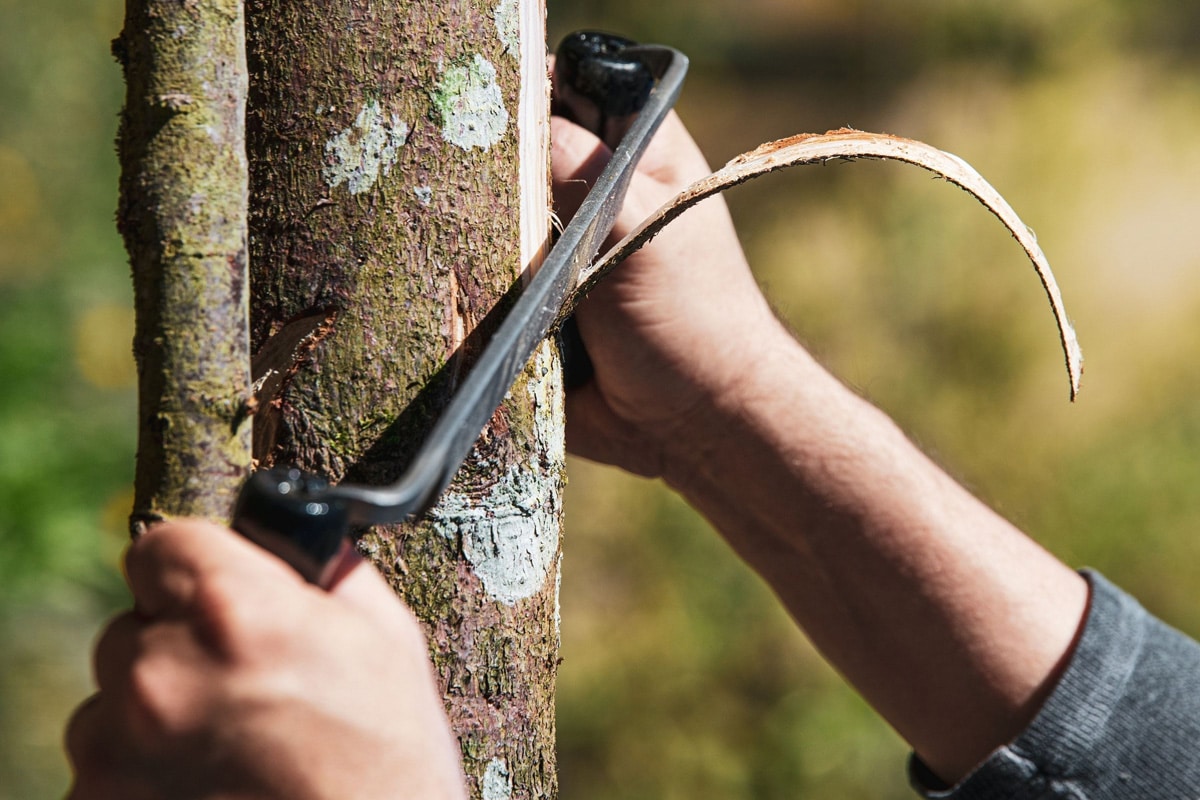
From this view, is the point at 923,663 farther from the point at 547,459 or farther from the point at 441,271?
the point at 441,271

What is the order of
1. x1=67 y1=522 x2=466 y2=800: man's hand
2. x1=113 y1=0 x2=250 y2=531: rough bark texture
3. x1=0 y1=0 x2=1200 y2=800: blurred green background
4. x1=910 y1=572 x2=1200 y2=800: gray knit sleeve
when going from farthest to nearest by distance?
x1=0 y1=0 x2=1200 y2=800: blurred green background < x1=910 y1=572 x2=1200 y2=800: gray knit sleeve < x1=113 y1=0 x2=250 y2=531: rough bark texture < x1=67 y1=522 x2=466 y2=800: man's hand

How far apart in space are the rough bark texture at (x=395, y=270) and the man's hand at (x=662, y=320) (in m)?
0.29

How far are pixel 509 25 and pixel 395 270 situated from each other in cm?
22

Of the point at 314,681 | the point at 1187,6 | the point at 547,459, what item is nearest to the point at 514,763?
the point at 547,459

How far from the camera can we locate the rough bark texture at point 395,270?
29.0 inches

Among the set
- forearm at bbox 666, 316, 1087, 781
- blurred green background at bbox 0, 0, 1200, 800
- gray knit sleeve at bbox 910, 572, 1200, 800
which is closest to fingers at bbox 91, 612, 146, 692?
forearm at bbox 666, 316, 1087, 781

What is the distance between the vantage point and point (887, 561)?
1236mm

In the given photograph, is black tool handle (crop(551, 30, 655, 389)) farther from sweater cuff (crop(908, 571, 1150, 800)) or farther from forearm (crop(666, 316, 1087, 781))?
sweater cuff (crop(908, 571, 1150, 800))

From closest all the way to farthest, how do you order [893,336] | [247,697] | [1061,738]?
[247,697], [1061,738], [893,336]

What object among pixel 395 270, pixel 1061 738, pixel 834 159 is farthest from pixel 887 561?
pixel 395 270

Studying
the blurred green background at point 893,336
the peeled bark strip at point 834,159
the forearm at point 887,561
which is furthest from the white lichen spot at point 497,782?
the blurred green background at point 893,336

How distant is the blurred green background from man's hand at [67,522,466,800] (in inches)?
92.9

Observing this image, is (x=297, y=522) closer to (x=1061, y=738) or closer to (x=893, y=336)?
(x=1061, y=738)

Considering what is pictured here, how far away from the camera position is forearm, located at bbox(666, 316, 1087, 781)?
3.99 ft
